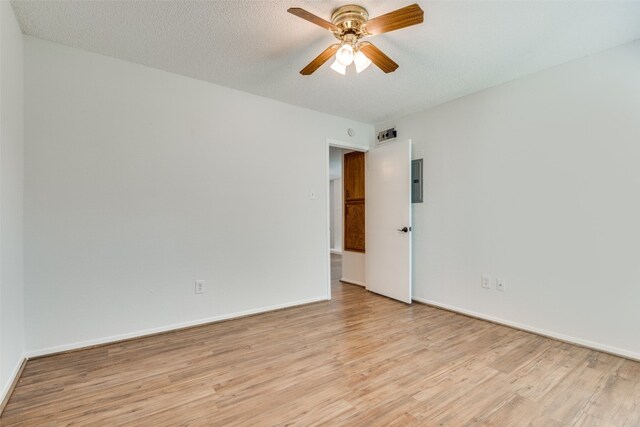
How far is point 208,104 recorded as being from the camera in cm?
297

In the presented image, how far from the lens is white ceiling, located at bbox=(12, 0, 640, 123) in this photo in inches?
74.7

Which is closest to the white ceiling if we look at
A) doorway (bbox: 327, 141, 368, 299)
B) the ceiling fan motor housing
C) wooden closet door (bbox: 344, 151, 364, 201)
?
the ceiling fan motor housing

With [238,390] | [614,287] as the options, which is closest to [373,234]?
[614,287]

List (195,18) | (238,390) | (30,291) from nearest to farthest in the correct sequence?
(238,390), (195,18), (30,291)

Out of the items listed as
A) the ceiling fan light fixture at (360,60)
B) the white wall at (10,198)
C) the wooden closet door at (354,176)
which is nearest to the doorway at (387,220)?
the wooden closet door at (354,176)

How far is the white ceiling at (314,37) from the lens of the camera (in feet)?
6.23

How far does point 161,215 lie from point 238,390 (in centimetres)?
164

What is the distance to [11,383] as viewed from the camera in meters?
1.83

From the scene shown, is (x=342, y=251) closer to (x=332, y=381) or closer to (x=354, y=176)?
(x=354, y=176)

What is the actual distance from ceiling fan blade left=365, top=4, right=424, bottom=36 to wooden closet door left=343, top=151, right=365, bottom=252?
2.70 meters

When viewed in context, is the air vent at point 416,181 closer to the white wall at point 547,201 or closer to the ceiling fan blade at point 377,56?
the white wall at point 547,201

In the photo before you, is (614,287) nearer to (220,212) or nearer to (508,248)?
(508,248)

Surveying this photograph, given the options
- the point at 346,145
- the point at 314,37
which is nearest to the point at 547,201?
the point at 346,145

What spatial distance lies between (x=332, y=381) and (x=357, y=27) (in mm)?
2236
